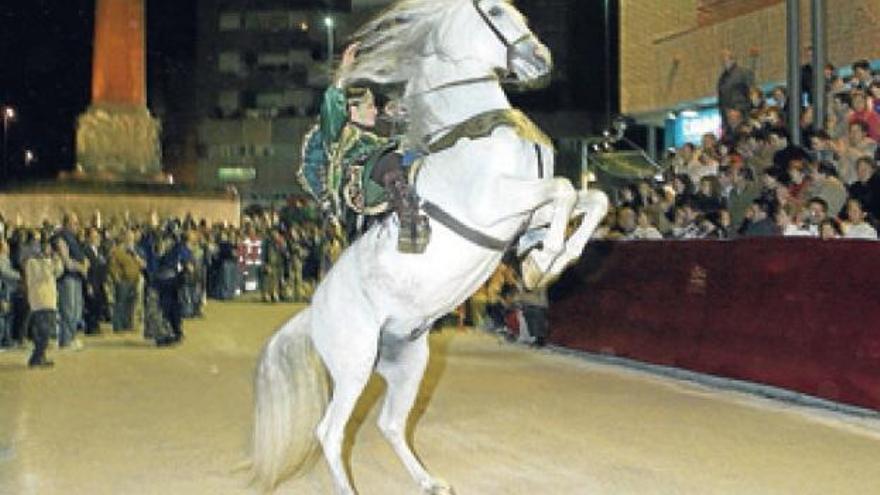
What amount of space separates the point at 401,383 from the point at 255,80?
77.6 m

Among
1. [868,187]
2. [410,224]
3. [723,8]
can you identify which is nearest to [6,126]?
[723,8]

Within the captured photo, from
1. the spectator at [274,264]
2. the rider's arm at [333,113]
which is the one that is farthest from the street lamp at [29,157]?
the rider's arm at [333,113]

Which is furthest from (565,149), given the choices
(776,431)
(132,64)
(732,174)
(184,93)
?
(776,431)

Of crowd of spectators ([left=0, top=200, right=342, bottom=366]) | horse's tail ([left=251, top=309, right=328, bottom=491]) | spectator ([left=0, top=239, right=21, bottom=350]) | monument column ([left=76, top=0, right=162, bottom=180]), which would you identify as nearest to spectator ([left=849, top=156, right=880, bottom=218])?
crowd of spectators ([left=0, top=200, right=342, bottom=366])

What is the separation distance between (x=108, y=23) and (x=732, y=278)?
27130 millimetres

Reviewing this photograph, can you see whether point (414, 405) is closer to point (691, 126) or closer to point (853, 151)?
point (853, 151)

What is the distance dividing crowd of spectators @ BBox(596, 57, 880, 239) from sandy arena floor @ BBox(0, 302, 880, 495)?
1902 millimetres

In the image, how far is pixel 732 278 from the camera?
12.9 m

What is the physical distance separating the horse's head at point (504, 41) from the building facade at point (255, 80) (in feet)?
231

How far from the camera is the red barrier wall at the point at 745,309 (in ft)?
35.5

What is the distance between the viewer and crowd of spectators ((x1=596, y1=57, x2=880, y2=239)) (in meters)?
11.9

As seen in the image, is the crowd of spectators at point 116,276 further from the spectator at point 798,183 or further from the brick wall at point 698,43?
the brick wall at point 698,43

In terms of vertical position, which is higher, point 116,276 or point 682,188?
point 682,188

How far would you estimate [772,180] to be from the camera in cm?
1320
